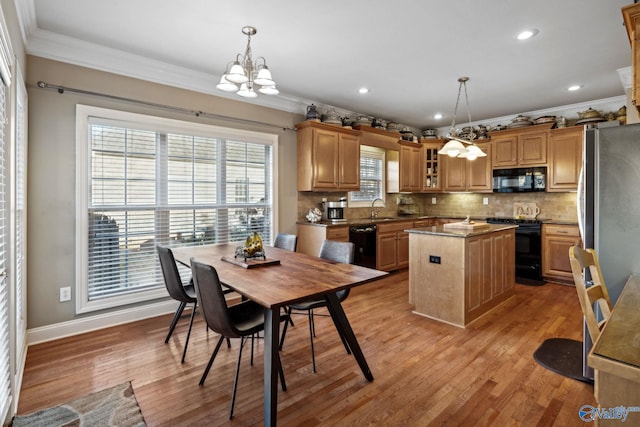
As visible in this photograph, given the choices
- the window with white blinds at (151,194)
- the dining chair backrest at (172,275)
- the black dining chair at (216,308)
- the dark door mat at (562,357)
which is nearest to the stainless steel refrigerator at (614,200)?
the dark door mat at (562,357)

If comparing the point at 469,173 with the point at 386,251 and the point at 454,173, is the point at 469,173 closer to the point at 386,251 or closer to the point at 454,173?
the point at 454,173

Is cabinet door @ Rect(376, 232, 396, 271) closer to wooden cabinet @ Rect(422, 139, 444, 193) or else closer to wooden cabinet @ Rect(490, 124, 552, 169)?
wooden cabinet @ Rect(422, 139, 444, 193)

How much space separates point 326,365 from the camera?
241 cm

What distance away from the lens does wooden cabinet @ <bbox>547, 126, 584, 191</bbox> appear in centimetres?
479

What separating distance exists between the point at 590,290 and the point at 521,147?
447 centimetres

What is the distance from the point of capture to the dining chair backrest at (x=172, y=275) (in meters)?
2.44

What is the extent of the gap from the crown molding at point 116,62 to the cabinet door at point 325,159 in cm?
108

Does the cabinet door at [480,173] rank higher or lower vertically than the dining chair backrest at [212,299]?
higher

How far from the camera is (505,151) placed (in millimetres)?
5469

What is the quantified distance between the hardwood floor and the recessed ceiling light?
2.62 meters

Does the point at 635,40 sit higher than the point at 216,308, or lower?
higher

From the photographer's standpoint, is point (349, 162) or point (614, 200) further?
point (349, 162)

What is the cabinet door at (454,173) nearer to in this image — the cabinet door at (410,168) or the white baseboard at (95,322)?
the cabinet door at (410,168)

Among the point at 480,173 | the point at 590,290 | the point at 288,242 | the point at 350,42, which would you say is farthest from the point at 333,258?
the point at 480,173
